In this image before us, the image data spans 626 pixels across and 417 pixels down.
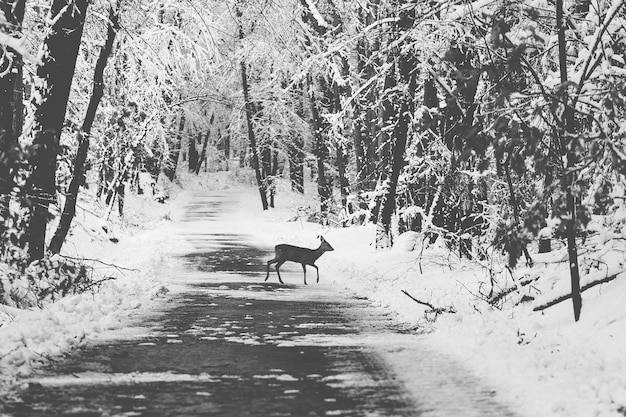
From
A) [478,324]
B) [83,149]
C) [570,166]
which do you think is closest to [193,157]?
[83,149]

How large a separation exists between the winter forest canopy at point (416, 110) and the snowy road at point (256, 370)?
1.90 meters

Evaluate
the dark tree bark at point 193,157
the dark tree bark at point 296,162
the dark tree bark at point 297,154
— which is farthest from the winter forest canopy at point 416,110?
the dark tree bark at point 193,157

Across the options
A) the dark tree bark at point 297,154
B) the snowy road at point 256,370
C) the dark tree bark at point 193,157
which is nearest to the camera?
the snowy road at point 256,370

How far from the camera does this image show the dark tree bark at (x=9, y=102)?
381 inches

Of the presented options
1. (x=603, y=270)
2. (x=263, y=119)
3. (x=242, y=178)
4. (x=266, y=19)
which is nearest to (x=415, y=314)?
(x=603, y=270)

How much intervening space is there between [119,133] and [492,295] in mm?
22692

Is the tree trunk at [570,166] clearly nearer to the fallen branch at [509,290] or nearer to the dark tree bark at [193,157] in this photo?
the fallen branch at [509,290]

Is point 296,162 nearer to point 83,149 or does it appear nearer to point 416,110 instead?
point 416,110

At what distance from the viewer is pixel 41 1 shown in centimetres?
1892

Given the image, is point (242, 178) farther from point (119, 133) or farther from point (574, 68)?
point (574, 68)

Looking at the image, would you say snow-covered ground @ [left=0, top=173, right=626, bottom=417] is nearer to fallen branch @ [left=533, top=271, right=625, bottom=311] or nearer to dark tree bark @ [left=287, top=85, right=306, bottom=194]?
fallen branch @ [left=533, top=271, right=625, bottom=311]

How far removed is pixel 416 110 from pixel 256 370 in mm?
14009

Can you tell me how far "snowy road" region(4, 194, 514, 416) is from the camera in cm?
724

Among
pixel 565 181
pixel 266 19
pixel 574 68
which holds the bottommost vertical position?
pixel 565 181
